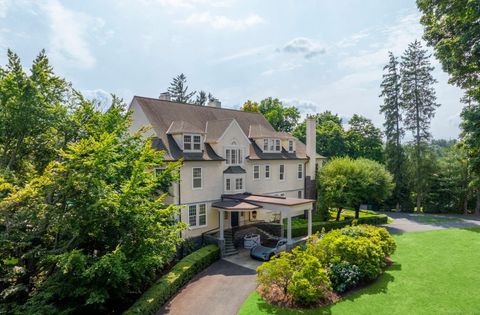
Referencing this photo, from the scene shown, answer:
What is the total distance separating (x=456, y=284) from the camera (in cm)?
1542

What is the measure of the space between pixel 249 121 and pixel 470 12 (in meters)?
22.3

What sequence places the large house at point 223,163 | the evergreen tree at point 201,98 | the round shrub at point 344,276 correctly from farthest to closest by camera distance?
the evergreen tree at point 201,98
the large house at point 223,163
the round shrub at point 344,276

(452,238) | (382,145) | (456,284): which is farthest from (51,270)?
(382,145)

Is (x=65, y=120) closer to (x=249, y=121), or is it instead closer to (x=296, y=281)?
(x=296, y=281)

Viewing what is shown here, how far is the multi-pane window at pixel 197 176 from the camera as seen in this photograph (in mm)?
24141

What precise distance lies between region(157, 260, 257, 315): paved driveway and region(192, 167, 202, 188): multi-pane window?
21.9ft

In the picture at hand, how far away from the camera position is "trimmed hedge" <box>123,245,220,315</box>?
13773 mm

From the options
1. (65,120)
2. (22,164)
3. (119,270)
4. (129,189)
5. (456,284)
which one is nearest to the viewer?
(119,270)

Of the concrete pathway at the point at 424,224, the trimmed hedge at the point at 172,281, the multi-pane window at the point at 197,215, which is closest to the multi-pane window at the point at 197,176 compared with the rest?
the multi-pane window at the point at 197,215

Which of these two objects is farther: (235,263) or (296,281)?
(235,263)

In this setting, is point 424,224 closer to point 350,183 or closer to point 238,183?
point 350,183

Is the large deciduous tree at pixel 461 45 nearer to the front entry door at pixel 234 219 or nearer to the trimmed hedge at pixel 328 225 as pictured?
the trimmed hedge at pixel 328 225

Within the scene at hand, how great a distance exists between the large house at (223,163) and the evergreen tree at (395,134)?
59.2 ft

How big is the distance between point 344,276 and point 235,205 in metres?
10.6
